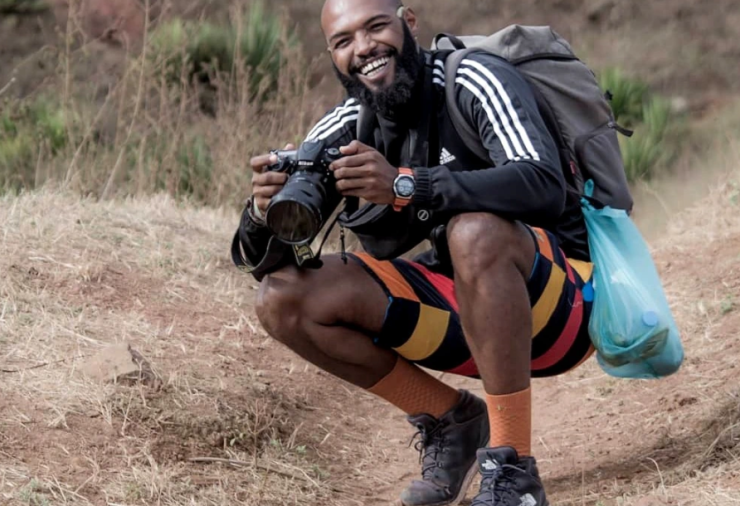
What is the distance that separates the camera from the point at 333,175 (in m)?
3.26

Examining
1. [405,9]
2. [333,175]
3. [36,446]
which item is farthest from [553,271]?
[36,446]

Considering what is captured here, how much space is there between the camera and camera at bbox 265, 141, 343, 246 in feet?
10.3

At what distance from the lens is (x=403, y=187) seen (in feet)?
10.1

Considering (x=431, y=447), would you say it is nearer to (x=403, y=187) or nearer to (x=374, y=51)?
(x=403, y=187)

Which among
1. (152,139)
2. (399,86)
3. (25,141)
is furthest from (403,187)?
(25,141)

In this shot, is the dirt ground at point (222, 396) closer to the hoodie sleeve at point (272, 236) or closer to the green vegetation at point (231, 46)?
the hoodie sleeve at point (272, 236)

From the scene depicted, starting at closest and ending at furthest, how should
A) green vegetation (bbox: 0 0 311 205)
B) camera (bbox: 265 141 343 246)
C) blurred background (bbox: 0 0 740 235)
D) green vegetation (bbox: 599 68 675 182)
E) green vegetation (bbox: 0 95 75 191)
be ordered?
camera (bbox: 265 141 343 246), green vegetation (bbox: 0 0 311 205), blurred background (bbox: 0 0 740 235), green vegetation (bbox: 0 95 75 191), green vegetation (bbox: 599 68 675 182)

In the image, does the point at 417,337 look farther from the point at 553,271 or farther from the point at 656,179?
the point at 656,179

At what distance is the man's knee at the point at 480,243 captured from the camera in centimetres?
303

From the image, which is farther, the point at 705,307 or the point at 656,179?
the point at 656,179

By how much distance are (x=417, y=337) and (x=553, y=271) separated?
0.45 m

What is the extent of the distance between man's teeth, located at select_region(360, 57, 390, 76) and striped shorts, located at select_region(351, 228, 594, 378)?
0.54 meters

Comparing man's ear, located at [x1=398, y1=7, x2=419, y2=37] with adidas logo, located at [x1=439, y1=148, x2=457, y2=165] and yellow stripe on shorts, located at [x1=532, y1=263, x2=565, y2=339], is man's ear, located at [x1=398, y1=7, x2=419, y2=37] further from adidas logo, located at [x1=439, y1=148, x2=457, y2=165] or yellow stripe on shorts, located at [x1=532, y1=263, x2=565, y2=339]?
yellow stripe on shorts, located at [x1=532, y1=263, x2=565, y2=339]

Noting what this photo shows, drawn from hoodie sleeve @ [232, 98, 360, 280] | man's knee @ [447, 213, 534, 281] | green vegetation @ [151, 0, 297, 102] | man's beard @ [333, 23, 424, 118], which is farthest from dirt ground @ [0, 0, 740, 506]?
green vegetation @ [151, 0, 297, 102]
